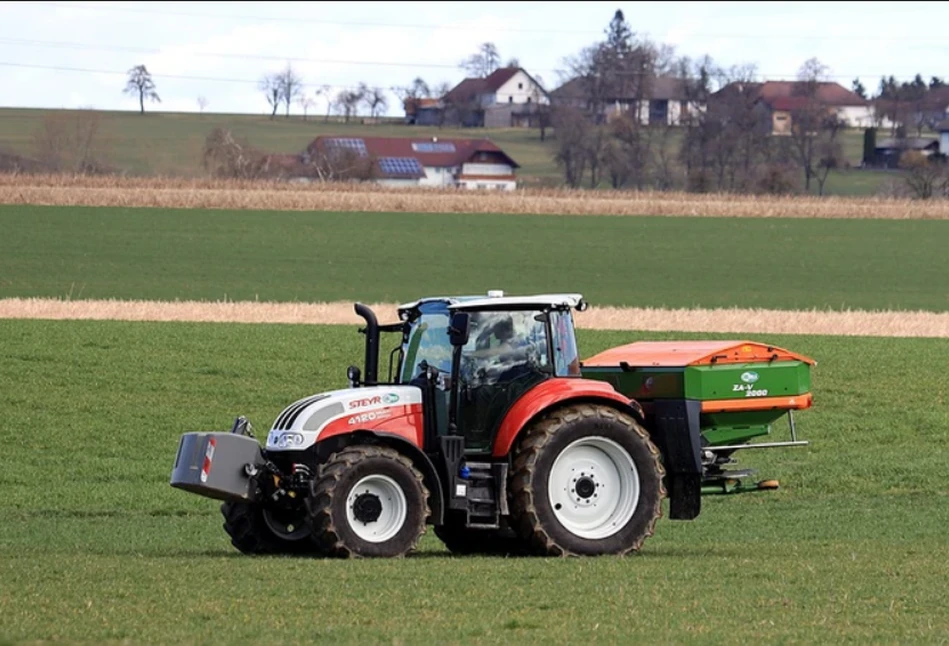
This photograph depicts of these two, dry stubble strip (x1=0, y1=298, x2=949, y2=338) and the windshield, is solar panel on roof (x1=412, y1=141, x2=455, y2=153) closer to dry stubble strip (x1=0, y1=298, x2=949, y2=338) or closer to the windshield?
dry stubble strip (x1=0, y1=298, x2=949, y2=338)

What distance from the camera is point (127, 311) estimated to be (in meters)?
34.0

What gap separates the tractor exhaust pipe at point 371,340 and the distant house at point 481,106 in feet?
435

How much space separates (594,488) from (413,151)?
104847 millimetres

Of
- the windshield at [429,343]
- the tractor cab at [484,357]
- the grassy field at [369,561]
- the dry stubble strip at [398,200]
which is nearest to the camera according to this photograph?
the grassy field at [369,561]

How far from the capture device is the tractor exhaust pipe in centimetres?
1241

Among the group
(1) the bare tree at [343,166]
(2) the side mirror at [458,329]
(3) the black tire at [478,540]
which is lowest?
(3) the black tire at [478,540]

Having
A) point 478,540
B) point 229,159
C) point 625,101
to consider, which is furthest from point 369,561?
point 625,101

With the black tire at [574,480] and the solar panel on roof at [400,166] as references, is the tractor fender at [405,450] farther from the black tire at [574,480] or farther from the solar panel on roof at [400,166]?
the solar panel on roof at [400,166]

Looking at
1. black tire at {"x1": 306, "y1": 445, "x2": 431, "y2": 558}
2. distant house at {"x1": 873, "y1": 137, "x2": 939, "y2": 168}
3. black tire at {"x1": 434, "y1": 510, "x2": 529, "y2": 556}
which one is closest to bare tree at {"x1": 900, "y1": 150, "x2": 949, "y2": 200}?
distant house at {"x1": 873, "y1": 137, "x2": 939, "y2": 168}

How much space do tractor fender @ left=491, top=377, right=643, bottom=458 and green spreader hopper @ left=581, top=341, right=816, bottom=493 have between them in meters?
0.40

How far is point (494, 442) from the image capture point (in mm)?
12445

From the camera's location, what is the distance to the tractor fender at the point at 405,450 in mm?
12133

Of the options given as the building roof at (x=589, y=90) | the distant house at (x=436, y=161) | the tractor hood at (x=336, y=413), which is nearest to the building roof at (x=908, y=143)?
the building roof at (x=589, y=90)

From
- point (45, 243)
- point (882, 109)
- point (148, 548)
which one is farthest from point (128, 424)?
point (882, 109)
